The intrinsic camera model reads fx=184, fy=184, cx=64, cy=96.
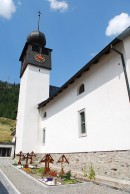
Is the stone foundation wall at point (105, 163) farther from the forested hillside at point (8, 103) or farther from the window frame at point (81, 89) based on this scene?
the forested hillside at point (8, 103)

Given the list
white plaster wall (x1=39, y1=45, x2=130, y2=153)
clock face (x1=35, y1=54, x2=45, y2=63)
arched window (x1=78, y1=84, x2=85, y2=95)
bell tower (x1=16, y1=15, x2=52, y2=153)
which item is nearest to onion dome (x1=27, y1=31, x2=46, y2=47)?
bell tower (x1=16, y1=15, x2=52, y2=153)

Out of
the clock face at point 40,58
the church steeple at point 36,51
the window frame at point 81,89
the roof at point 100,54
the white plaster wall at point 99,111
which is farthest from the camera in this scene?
the clock face at point 40,58

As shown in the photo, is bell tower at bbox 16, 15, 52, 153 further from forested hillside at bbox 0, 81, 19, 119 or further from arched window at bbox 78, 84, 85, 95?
forested hillside at bbox 0, 81, 19, 119

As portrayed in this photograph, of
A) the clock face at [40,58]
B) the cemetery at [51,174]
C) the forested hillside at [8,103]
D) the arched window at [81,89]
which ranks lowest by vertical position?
the cemetery at [51,174]

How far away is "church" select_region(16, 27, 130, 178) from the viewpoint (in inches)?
323

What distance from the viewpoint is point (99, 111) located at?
31.6 ft

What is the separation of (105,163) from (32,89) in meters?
14.6

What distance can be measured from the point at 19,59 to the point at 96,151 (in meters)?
20.9

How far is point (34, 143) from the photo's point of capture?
1923 centimetres

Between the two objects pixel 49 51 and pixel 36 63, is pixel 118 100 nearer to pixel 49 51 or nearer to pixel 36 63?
pixel 36 63

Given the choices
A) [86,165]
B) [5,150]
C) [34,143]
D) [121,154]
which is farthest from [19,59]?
[121,154]

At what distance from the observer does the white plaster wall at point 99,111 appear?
816 centimetres

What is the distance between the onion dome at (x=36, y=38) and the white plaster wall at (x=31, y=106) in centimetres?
439

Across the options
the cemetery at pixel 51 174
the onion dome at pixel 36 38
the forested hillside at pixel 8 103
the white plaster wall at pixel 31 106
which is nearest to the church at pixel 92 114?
the white plaster wall at pixel 31 106
